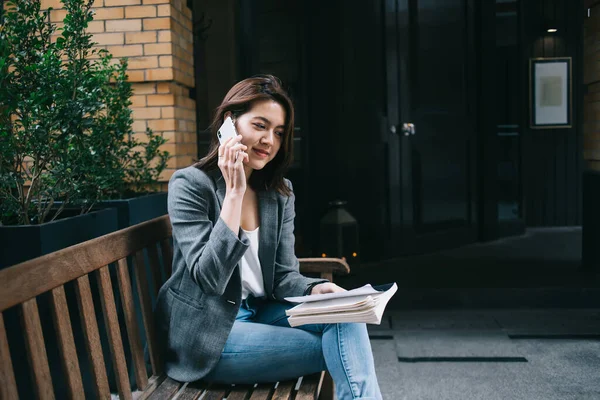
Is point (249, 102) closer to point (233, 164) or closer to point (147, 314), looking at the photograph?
point (233, 164)

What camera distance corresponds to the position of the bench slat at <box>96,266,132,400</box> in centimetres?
177

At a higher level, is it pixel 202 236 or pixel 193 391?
pixel 202 236

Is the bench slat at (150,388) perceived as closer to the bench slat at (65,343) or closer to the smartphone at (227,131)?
the bench slat at (65,343)

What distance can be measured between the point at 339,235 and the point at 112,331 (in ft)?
10.2

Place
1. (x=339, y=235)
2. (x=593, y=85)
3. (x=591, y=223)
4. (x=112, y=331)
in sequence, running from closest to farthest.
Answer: (x=112, y=331), (x=593, y=85), (x=591, y=223), (x=339, y=235)

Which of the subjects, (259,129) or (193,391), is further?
(259,129)

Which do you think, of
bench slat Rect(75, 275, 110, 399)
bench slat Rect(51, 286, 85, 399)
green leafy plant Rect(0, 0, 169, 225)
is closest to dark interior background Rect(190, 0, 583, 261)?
green leafy plant Rect(0, 0, 169, 225)

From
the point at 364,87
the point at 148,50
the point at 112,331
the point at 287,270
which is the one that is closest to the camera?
the point at 112,331

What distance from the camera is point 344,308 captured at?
1.80m

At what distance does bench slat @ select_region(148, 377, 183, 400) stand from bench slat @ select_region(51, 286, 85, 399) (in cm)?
36

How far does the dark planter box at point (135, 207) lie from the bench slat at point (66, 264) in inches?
22.5

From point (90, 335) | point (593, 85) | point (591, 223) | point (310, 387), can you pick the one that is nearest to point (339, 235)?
point (591, 223)

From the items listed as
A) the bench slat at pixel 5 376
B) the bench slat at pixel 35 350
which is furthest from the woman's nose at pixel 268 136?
the bench slat at pixel 5 376

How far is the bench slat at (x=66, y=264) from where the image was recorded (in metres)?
1.29
